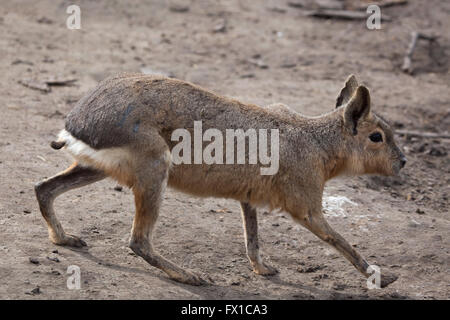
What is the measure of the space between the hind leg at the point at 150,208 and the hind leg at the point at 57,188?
2.01 ft

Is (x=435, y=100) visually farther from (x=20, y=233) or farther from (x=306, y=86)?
(x=20, y=233)

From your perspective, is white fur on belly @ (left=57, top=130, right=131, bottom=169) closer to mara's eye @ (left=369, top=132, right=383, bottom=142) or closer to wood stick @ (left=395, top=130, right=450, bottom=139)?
mara's eye @ (left=369, top=132, right=383, bottom=142)

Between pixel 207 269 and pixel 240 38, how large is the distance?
6.93 meters

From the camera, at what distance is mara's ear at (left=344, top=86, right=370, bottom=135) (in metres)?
5.35

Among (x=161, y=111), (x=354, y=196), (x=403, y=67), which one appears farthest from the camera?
(x=403, y=67)

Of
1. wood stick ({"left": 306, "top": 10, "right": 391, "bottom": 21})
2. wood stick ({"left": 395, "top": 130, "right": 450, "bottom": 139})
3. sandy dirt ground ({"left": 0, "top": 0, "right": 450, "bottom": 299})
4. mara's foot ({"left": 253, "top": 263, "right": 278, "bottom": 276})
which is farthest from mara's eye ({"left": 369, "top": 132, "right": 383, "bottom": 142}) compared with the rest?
wood stick ({"left": 306, "top": 10, "right": 391, "bottom": 21})

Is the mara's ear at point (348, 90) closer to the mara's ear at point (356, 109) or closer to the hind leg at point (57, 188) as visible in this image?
the mara's ear at point (356, 109)

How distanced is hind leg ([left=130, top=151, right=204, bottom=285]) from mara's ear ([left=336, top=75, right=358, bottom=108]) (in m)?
1.84

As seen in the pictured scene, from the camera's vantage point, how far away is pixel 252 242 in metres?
5.70

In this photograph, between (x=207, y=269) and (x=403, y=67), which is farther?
(x=403, y=67)

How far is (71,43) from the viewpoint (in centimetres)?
1062

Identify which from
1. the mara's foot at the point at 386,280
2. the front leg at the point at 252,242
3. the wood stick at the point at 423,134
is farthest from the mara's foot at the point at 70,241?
the wood stick at the point at 423,134

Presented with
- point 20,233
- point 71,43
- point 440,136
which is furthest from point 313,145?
point 71,43

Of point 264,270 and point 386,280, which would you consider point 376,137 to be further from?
point 264,270
